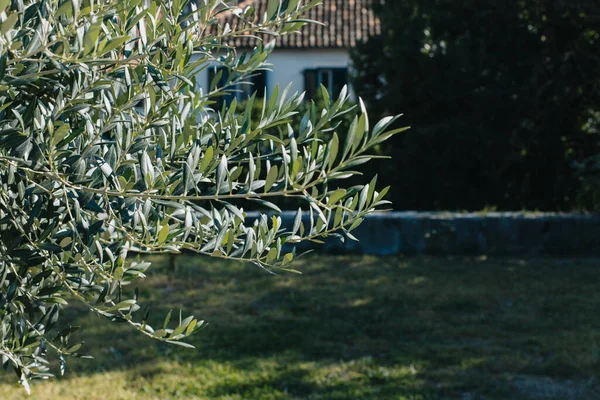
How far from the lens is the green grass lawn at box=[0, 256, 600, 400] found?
18.6 feet

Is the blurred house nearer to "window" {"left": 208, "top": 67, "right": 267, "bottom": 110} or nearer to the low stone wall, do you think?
"window" {"left": 208, "top": 67, "right": 267, "bottom": 110}

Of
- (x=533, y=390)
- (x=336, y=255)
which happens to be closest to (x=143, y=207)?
(x=533, y=390)

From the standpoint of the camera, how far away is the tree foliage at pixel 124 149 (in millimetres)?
1916

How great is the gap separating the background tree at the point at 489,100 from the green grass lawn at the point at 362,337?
1.96 m

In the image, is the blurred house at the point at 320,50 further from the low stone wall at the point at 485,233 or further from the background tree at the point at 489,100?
the low stone wall at the point at 485,233

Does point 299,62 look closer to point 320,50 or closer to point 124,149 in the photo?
point 320,50

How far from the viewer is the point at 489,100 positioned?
10992mm

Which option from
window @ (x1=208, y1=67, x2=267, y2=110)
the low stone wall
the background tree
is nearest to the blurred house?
window @ (x1=208, y1=67, x2=267, y2=110)

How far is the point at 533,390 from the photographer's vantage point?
18.2 feet

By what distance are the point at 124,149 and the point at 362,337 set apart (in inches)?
199

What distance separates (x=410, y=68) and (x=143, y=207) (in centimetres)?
938

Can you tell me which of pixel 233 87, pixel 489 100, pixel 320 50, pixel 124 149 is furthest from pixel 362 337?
pixel 320 50

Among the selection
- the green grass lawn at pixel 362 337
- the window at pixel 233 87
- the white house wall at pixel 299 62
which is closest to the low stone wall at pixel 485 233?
the green grass lawn at pixel 362 337

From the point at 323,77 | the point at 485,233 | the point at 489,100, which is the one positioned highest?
the point at 323,77
